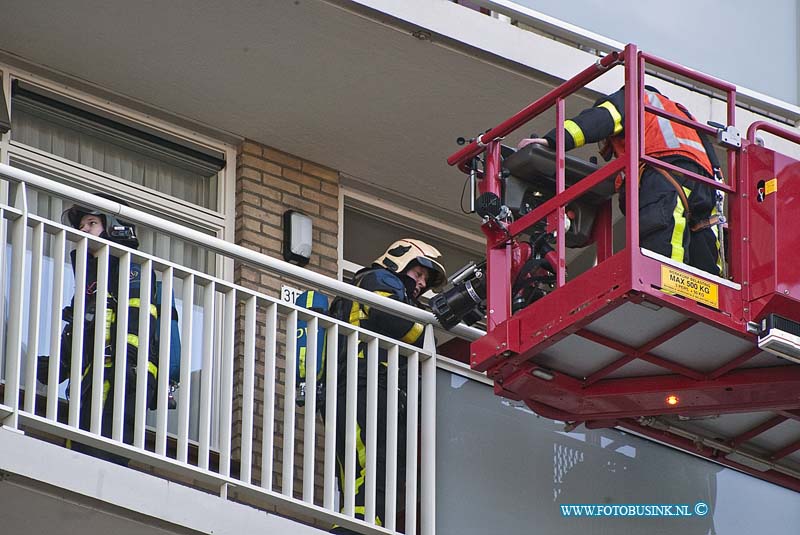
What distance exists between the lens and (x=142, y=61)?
12.6m

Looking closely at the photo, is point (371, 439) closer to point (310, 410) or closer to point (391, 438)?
point (391, 438)

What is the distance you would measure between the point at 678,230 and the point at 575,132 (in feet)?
2.40

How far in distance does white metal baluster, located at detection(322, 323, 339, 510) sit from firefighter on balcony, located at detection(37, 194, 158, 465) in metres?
0.88

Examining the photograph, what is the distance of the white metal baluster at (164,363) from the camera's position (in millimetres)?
10000

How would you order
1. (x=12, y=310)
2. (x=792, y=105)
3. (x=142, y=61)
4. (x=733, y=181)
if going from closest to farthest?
(x=12, y=310) → (x=733, y=181) → (x=142, y=61) → (x=792, y=105)

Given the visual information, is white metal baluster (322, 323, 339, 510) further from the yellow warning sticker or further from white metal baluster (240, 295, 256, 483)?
the yellow warning sticker

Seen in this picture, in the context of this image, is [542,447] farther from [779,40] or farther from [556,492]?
[779,40]

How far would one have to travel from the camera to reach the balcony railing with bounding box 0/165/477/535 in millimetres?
9742

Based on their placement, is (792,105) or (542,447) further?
(792,105)

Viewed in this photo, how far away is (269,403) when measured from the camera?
10.5 m

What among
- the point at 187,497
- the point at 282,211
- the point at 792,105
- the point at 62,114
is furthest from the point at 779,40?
the point at 187,497

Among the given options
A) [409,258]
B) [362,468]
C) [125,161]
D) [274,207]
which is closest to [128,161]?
[125,161]

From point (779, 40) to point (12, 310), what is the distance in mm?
6070

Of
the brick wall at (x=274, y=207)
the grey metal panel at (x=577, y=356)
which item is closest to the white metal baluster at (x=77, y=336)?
the grey metal panel at (x=577, y=356)
